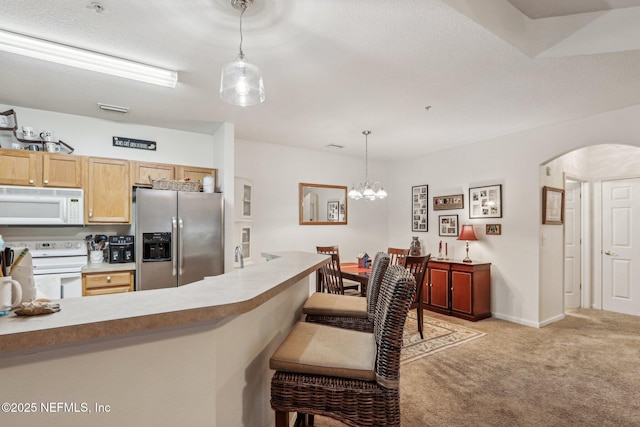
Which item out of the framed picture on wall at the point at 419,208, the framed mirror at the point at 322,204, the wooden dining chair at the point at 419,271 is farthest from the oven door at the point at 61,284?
the framed picture on wall at the point at 419,208

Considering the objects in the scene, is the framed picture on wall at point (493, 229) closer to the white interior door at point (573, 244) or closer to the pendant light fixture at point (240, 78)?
the white interior door at point (573, 244)

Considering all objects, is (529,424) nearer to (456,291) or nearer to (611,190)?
(456,291)

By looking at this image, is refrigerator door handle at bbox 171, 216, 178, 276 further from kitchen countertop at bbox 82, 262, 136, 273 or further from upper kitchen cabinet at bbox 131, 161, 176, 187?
upper kitchen cabinet at bbox 131, 161, 176, 187

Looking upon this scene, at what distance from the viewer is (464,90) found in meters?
2.95

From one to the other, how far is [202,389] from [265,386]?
588 millimetres

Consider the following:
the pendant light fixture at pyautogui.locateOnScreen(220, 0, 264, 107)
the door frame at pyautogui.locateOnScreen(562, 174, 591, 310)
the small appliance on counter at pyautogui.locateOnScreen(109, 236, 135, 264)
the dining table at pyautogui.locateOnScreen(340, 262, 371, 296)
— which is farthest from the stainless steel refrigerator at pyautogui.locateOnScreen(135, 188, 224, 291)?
the door frame at pyautogui.locateOnScreen(562, 174, 591, 310)

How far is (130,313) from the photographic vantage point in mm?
907

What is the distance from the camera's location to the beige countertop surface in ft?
2.52

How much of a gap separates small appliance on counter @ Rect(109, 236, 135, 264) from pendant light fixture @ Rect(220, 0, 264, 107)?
8.38ft

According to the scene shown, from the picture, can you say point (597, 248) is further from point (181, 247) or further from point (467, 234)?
point (181, 247)

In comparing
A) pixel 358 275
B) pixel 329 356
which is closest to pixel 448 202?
pixel 358 275

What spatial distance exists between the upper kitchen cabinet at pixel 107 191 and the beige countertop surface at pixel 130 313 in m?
2.78

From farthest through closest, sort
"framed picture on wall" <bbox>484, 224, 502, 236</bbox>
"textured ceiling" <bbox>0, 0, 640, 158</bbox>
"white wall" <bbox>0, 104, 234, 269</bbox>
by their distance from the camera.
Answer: "framed picture on wall" <bbox>484, 224, 502, 236</bbox>, "white wall" <bbox>0, 104, 234, 269</bbox>, "textured ceiling" <bbox>0, 0, 640, 158</bbox>

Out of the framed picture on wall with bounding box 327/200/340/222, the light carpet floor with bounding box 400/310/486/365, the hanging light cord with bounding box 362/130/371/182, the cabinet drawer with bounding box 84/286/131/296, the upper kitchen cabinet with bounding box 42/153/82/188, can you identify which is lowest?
the light carpet floor with bounding box 400/310/486/365
